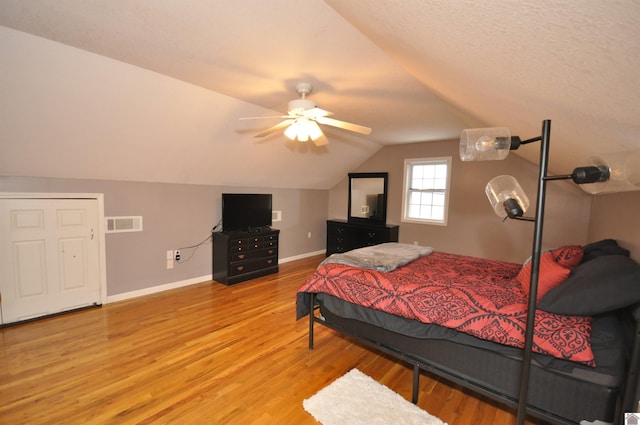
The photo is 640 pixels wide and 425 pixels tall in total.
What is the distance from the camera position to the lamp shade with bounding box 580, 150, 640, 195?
3.60 ft

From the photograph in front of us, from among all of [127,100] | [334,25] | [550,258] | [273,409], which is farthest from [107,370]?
[550,258]

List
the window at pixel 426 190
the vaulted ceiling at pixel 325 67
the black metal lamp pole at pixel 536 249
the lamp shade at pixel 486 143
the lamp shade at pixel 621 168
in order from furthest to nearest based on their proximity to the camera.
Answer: the window at pixel 426 190, the lamp shade at pixel 486 143, the black metal lamp pole at pixel 536 249, the lamp shade at pixel 621 168, the vaulted ceiling at pixel 325 67

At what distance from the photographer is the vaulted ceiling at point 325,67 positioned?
0.94 meters

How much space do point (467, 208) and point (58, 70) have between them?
18.3ft

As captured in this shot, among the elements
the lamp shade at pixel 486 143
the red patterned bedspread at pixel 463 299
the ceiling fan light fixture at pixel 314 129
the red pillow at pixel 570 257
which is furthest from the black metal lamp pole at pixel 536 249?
the ceiling fan light fixture at pixel 314 129

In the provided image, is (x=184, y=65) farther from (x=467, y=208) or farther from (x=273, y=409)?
(x=467, y=208)

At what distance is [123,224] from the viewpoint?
3.63 m

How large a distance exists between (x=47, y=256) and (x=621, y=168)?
477 cm

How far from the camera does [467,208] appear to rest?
5023 mm

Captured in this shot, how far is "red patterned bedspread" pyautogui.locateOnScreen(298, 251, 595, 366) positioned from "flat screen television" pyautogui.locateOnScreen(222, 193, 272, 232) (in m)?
2.36

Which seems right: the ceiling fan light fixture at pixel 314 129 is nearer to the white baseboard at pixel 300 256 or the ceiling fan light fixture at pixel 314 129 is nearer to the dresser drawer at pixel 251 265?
the dresser drawer at pixel 251 265

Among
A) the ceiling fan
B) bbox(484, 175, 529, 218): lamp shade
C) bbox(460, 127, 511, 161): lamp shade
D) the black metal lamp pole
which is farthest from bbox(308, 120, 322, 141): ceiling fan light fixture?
the black metal lamp pole

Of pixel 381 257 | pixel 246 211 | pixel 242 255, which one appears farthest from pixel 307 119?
pixel 242 255

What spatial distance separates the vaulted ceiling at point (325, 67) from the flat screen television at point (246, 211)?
2.14 ft
